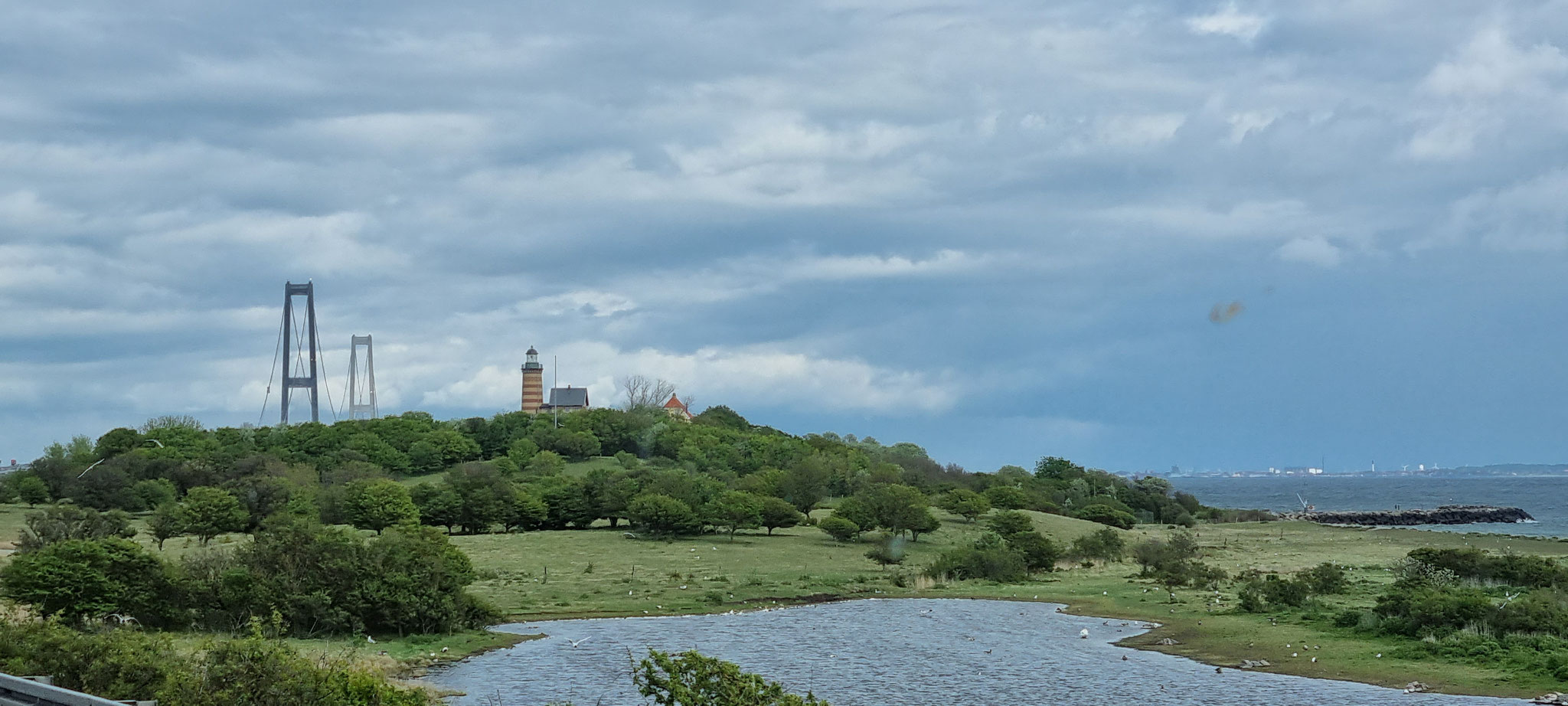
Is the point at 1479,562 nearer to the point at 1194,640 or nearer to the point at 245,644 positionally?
the point at 1194,640

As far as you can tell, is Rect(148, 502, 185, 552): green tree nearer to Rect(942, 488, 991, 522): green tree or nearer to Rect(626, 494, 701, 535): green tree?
Rect(626, 494, 701, 535): green tree

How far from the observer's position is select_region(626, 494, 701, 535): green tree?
283ft

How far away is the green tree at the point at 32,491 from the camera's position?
10244 centimetres

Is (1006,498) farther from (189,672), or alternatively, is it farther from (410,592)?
(189,672)

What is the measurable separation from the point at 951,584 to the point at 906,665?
95.1ft

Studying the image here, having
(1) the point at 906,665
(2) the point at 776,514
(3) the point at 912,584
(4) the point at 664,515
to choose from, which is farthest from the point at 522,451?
(1) the point at 906,665

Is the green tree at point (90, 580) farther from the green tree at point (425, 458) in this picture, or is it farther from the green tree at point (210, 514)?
the green tree at point (425, 458)

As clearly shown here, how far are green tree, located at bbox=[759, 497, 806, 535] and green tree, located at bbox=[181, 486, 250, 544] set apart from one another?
33.9 m

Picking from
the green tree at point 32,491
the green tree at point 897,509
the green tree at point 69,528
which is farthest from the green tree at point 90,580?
the green tree at point 32,491

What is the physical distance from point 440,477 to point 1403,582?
99.2m

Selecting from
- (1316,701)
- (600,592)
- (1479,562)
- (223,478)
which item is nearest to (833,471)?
(223,478)

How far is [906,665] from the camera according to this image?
40438 millimetres

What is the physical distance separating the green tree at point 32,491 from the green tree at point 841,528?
61919mm

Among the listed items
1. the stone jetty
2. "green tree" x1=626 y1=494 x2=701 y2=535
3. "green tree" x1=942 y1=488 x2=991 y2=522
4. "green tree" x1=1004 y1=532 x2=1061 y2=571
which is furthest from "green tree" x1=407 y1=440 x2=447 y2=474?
the stone jetty
